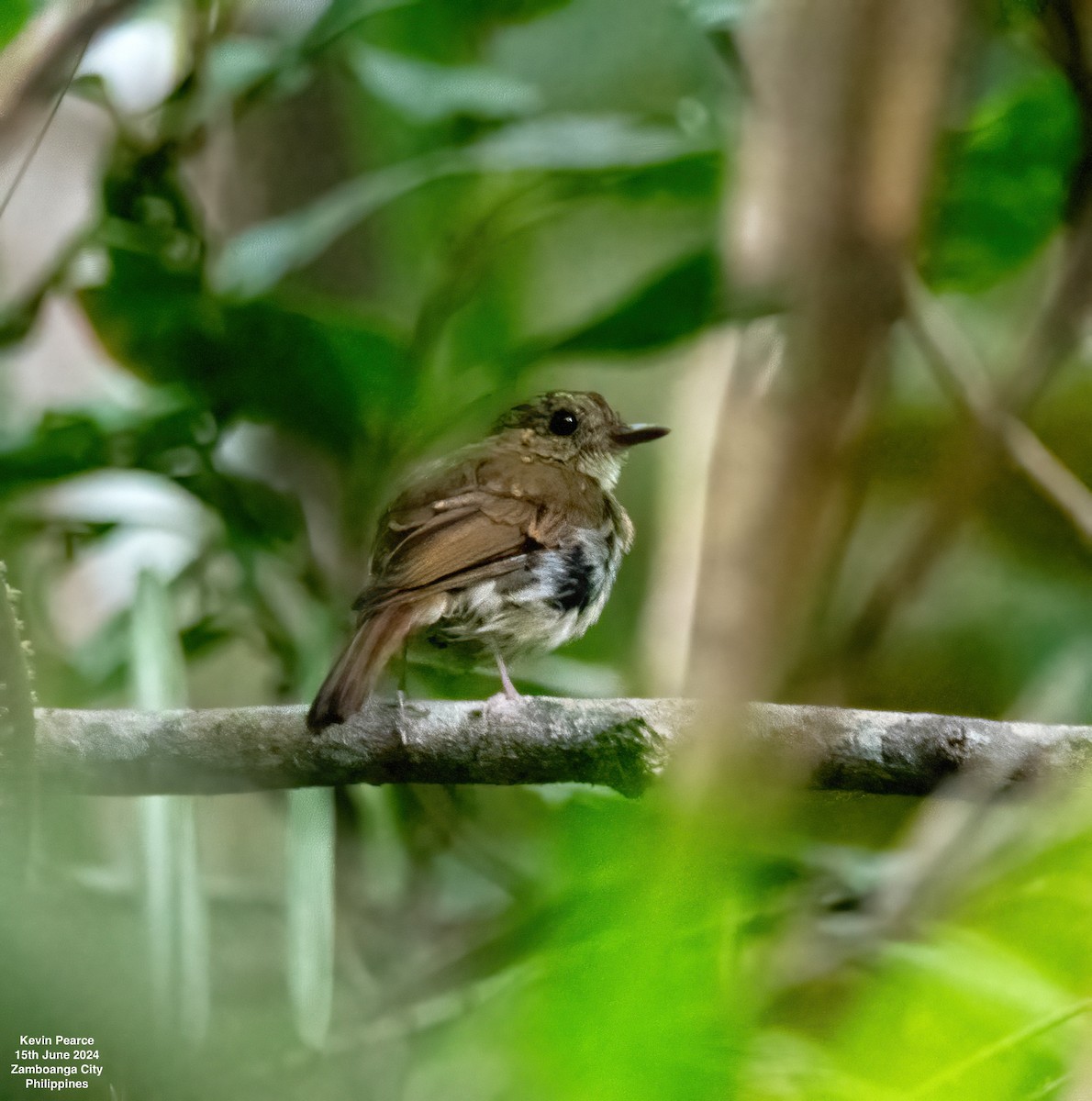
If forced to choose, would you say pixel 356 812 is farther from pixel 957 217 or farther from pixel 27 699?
pixel 957 217

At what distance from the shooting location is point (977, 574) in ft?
8.23

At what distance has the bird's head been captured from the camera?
1895 mm

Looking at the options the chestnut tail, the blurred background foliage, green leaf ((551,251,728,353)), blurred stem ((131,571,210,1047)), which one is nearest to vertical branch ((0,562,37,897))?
the blurred background foliage

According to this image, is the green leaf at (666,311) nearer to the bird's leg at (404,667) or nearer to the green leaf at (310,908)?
the bird's leg at (404,667)

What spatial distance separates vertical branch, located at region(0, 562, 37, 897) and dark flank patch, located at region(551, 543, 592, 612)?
72cm

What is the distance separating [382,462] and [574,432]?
1.26 ft

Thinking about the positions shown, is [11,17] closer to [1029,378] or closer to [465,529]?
[465,529]

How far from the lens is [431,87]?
1738 millimetres

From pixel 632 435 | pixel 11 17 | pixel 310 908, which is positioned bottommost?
pixel 310 908

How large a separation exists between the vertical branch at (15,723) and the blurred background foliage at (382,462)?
54mm

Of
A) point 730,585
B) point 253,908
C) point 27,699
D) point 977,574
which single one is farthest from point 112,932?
point 977,574

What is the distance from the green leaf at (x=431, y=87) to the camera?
173cm

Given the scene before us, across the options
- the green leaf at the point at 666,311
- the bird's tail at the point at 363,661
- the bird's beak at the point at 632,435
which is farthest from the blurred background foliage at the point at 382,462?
the bird's tail at the point at 363,661

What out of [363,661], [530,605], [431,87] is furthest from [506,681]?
[431,87]
